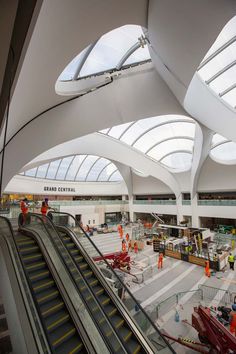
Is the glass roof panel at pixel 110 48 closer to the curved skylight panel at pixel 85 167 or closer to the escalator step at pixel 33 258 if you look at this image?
the escalator step at pixel 33 258

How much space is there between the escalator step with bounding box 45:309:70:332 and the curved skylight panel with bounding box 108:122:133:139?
→ 62.7 ft

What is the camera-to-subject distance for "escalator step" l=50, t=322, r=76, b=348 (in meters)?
4.00

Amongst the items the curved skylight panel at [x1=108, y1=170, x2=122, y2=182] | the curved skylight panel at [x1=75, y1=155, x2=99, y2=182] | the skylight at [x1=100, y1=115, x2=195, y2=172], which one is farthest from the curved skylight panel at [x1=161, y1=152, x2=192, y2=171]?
the curved skylight panel at [x1=108, y1=170, x2=122, y2=182]

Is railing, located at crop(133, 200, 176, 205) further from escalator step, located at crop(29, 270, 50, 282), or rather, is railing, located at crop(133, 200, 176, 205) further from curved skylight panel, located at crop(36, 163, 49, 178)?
escalator step, located at crop(29, 270, 50, 282)

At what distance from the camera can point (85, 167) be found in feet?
108

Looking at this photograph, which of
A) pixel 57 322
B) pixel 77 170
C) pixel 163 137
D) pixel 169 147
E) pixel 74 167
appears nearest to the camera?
pixel 57 322

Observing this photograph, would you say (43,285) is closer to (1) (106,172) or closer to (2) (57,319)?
(2) (57,319)

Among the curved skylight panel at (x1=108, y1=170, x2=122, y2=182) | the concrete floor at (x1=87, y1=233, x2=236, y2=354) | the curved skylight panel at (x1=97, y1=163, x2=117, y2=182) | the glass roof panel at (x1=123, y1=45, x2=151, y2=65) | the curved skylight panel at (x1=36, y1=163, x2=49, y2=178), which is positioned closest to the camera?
the concrete floor at (x1=87, y1=233, x2=236, y2=354)

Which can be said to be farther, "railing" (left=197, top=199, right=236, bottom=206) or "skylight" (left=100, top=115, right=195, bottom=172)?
"railing" (left=197, top=199, right=236, bottom=206)

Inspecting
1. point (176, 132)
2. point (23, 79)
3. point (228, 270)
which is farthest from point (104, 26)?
point (176, 132)

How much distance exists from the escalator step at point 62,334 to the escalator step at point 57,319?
9 cm

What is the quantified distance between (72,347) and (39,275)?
181cm

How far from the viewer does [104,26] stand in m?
5.50

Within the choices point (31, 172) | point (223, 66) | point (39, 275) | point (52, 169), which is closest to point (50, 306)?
point (39, 275)
